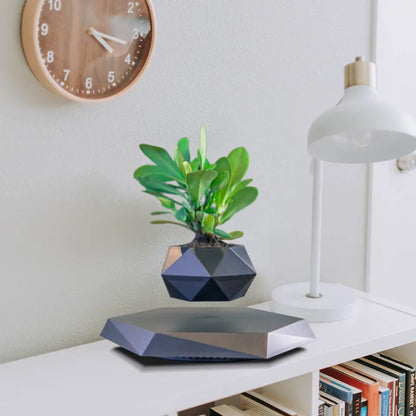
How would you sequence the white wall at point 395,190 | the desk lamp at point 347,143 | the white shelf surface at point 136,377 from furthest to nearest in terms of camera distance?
1. the white wall at point 395,190
2. the desk lamp at point 347,143
3. the white shelf surface at point 136,377

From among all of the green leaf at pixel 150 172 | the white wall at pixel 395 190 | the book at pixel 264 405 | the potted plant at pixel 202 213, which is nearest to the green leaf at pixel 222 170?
the potted plant at pixel 202 213

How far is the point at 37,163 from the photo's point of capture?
1074 mm

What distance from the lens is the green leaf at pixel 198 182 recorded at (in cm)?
105

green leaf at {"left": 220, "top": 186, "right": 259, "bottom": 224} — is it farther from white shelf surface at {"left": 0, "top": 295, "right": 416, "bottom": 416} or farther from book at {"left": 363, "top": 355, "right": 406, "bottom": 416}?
book at {"left": 363, "top": 355, "right": 406, "bottom": 416}

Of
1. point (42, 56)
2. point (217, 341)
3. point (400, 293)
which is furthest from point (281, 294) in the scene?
point (42, 56)

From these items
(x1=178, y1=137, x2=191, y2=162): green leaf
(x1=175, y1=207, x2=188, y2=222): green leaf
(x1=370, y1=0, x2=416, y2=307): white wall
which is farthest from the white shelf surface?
(x1=370, y1=0, x2=416, y2=307): white wall

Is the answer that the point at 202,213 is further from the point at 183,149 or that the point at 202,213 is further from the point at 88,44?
the point at 88,44

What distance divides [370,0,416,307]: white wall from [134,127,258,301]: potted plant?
63cm

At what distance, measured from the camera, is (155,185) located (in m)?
1.11

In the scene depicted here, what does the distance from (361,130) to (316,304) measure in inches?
17.5

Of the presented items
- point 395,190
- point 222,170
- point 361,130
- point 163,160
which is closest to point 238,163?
point 222,170

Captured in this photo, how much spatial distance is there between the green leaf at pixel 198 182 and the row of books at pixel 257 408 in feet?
1.39

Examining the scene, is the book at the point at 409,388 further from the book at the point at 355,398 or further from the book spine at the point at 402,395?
the book at the point at 355,398

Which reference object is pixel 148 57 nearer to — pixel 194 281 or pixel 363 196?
pixel 194 281
